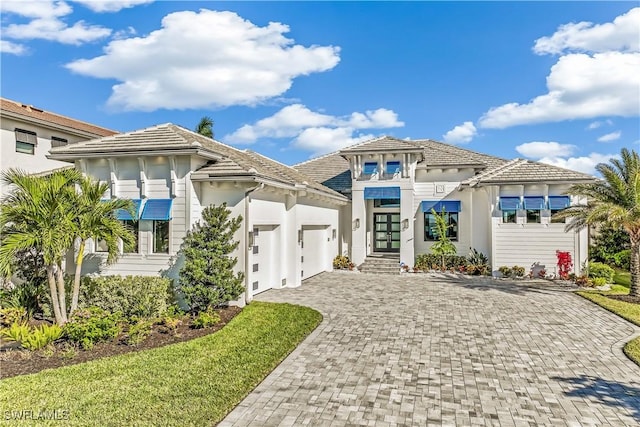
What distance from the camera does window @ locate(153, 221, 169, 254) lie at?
1394 cm

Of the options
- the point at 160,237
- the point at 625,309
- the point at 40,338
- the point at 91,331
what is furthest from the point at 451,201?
the point at 40,338

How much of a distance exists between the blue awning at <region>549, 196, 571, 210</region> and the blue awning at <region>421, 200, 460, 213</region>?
5430 millimetres

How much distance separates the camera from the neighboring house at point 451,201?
2064cm

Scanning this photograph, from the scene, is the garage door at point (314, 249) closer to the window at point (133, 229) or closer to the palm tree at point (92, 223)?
the window at point (133, 229)

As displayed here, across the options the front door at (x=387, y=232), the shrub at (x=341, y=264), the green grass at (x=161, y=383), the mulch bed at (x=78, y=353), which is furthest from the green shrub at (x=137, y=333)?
the front door at (x=387, y=232)

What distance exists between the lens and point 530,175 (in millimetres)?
20812

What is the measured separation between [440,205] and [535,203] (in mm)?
5720

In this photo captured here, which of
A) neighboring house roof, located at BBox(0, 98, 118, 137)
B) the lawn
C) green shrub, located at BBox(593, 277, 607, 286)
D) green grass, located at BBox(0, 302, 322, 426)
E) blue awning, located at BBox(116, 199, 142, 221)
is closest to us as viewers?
green grass, located at BBox(0, 302, 322, 426)

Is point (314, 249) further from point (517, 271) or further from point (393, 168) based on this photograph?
point (517, 271)

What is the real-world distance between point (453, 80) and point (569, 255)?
11.8m

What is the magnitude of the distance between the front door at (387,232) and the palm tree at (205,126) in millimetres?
21731

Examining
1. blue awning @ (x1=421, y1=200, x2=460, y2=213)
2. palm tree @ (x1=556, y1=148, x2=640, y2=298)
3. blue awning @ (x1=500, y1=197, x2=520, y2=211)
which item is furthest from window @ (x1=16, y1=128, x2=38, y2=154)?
palm tree @ (x1=556, y1=148, x2=640, y2=298)

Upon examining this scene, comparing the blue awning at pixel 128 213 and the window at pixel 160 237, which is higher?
the blue awning at pixel 128 213

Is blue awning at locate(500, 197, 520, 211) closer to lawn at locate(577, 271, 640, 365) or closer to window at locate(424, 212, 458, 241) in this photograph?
window at locate(424, 212, 458, 241)
